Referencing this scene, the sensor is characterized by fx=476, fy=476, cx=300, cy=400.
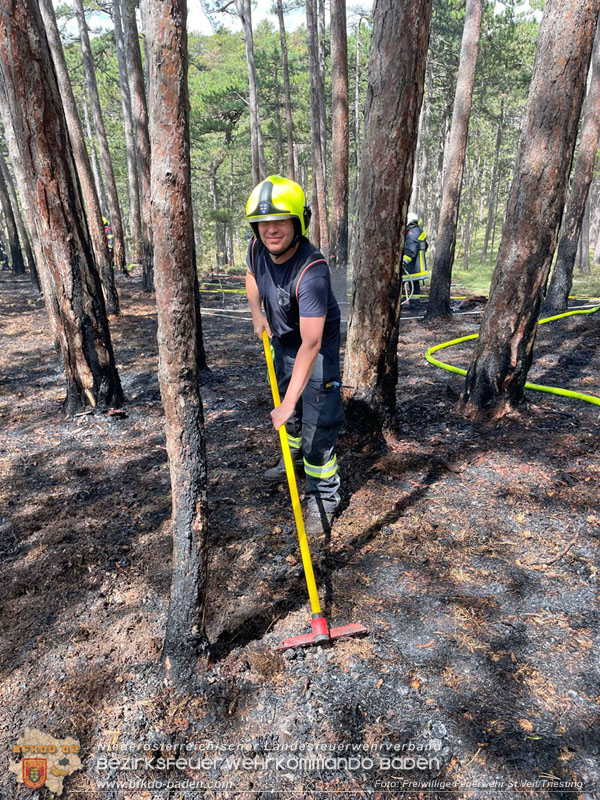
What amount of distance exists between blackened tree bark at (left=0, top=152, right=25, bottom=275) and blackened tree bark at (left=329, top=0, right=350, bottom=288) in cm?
1236

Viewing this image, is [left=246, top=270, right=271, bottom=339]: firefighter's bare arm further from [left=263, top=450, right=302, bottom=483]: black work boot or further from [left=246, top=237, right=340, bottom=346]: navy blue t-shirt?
[left=263, top=450, right=302, bottom=483]: black work boot

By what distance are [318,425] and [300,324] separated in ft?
2.78

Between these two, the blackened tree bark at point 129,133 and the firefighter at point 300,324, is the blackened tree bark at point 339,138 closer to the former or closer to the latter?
the blackened tree bark at point 129,133

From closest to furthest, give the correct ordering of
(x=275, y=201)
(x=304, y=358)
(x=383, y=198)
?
(x=275, y=201) → (x=304, y=358) → (x=383, y=198)

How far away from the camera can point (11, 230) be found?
18.6 meters

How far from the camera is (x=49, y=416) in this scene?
221 inches

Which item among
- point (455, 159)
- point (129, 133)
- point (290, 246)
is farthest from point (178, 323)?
point (129, 133)

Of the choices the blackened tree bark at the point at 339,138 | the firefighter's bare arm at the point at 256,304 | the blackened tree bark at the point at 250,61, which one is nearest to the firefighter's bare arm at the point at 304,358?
the firefighter's bare arm at the point at 256,304

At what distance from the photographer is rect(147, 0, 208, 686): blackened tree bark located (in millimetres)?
1728

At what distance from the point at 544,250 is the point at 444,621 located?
Result: 142 inches

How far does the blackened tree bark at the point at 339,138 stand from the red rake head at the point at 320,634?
384 inches

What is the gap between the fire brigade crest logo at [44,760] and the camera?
199cm

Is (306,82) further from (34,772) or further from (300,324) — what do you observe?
(34,772)

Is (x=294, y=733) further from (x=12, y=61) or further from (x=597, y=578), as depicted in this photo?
(x=12, y=61)
